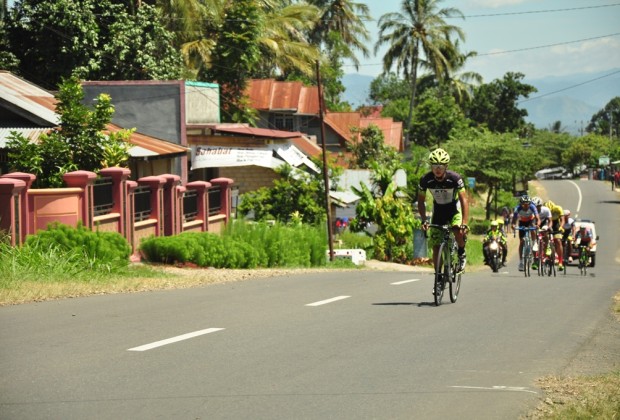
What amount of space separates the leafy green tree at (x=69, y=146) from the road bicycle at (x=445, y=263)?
1040cm

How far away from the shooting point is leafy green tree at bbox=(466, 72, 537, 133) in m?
110

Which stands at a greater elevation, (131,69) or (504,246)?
(131,69)

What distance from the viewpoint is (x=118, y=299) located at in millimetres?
13719

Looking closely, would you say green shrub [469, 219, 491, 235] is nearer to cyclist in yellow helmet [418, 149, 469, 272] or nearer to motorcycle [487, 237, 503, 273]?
motorcycle [487, 237, 503, 273]

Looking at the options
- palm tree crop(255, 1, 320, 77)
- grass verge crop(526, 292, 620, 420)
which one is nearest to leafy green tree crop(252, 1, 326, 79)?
palm tree crop(255, 1, 320, 77)

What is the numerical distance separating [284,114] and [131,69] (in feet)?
75.7

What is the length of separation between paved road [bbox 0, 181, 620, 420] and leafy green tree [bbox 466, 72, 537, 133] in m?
96.8

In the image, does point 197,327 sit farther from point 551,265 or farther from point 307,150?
point 307,150

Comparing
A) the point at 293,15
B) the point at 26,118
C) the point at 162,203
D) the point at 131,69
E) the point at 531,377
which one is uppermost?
the point at 293,15

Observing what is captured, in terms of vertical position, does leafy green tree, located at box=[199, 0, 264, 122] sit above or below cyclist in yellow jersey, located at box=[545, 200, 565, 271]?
above

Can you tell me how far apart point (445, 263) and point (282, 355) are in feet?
16.9

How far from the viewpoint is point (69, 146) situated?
880 inches

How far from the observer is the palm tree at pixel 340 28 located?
241 ft

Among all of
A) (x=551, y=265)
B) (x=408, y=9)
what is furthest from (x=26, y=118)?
(x=408, y=9)
